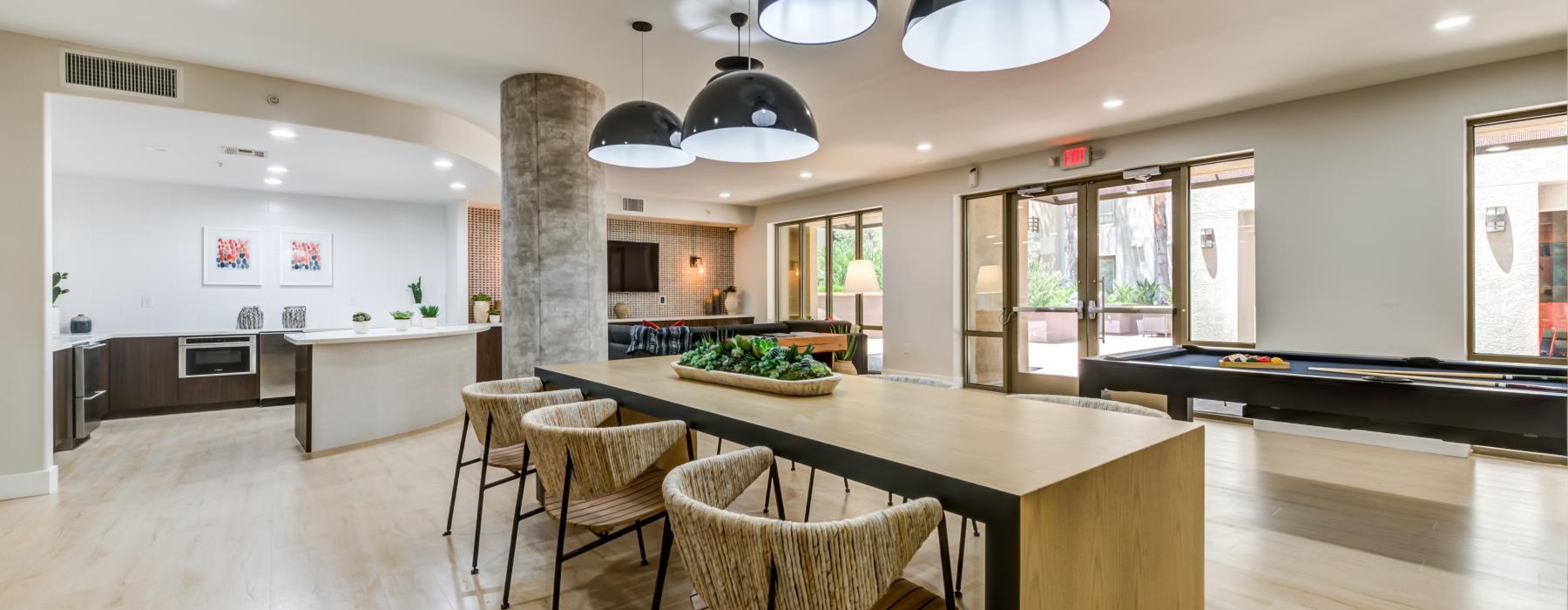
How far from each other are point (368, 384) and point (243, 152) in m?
2.26

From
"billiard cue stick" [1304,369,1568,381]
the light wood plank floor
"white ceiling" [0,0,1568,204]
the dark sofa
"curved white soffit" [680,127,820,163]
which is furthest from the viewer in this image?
the dark sofa

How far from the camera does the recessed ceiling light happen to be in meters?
3.46

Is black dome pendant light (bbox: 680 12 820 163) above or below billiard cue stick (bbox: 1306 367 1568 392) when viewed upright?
above

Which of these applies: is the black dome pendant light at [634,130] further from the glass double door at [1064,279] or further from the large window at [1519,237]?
the large window at [1519,237]

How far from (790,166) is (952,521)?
5.05 m

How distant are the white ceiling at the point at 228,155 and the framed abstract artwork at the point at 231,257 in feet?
1.69

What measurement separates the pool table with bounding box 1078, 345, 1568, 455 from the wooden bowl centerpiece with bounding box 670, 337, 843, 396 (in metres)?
1.82

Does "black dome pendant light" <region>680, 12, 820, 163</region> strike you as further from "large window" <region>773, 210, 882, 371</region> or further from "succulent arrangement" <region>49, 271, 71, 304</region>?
"succulent arrangement" <region>49, 271, 71, 304</region>

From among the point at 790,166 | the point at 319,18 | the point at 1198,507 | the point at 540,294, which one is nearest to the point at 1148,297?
the point at 790,166

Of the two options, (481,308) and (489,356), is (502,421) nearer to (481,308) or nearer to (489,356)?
(489,356)

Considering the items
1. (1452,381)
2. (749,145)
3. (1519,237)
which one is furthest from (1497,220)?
(749,145)

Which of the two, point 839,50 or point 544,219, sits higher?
point 839,50

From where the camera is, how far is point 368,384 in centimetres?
486

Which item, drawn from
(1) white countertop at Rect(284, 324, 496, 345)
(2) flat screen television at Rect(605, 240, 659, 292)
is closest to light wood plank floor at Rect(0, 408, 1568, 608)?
(1) white countertop at Rect(284, 324, 496, 345)
